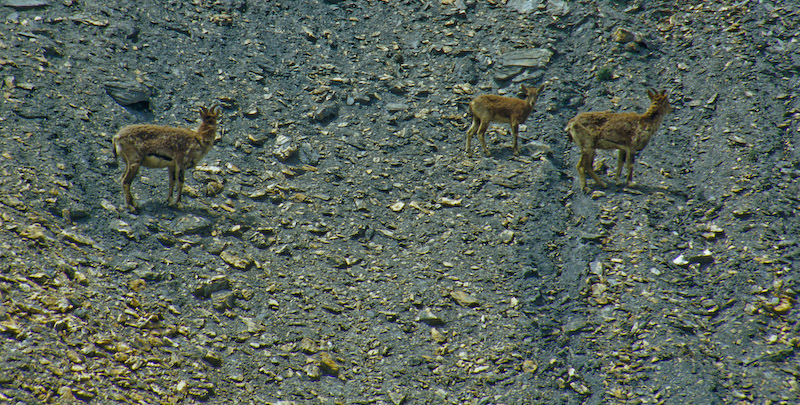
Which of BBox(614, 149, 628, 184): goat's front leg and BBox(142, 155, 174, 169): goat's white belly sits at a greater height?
BBox(142, 155, 174, 169): goat's white belly

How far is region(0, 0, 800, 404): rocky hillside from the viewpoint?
9062 mm

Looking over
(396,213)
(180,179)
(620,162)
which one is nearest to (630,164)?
(620,162)

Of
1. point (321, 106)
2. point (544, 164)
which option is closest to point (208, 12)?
point (321, 106)

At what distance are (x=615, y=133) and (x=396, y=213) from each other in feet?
15.4

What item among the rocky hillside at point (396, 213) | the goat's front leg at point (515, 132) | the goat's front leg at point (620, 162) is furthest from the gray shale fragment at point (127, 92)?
the goat's front leg at point (620, 162)

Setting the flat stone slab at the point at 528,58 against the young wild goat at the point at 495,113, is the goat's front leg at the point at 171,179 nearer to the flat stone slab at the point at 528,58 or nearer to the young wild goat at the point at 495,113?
the young wild goat at the point at 495,113

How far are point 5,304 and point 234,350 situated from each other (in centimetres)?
313

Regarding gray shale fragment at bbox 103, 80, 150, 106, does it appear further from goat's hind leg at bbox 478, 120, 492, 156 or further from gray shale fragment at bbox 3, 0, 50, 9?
goat's hind leg at bbox 478, 120, 492, 156

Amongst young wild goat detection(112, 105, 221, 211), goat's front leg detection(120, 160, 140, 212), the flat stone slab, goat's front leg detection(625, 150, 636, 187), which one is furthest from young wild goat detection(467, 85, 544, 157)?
goat's front leg detection(120, 160, 140, 212)

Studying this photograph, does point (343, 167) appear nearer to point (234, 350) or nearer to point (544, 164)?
point (544, 164)

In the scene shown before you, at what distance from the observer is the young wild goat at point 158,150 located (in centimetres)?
1143

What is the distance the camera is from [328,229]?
12.2 m

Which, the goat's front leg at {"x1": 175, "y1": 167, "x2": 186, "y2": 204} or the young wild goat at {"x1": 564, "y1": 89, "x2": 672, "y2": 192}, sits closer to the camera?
the goat's front leg at {"x1": 175, "y1": 167, "x2": 186, "y2": 204}

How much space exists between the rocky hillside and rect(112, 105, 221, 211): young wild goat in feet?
1.87
